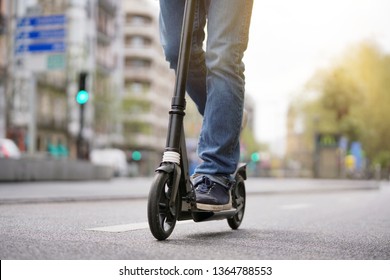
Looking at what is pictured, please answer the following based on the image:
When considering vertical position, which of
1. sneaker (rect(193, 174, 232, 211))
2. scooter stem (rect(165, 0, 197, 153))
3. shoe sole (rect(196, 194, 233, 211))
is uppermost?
scooter stem (rect(165, 0, 197, 153))

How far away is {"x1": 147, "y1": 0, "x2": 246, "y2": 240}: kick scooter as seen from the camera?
361cm

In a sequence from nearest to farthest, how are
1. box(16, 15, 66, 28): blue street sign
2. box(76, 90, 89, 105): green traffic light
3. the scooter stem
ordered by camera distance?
the scooter stem < box(76, 90, 89, 105): green traffic light < box(16, 15, 66, 28): blue street sign

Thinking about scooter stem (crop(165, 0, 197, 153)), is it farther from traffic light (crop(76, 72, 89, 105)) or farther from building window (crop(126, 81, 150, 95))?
building window (crop(126, 81, 150, 95))

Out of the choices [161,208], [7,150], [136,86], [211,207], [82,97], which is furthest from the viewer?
[136,86]

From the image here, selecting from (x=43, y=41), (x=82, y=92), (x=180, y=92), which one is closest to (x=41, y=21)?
(x=43, y=41)

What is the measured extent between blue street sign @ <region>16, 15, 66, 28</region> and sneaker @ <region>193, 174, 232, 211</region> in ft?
63.7

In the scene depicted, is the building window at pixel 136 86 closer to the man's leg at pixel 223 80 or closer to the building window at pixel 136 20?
the building window at pixel 136 20

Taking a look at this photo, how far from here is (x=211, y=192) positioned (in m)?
4.13

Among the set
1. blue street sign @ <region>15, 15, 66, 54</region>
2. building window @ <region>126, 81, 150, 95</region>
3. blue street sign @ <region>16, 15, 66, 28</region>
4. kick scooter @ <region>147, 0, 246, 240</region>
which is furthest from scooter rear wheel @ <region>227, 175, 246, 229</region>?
building window @ <region>126, 81, 150, 95</region>

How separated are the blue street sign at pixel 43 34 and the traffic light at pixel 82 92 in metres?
2.35

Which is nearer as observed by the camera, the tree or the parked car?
the parked car

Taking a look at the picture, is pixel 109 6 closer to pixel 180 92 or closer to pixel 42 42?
pixel 42 42

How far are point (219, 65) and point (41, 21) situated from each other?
787 inches

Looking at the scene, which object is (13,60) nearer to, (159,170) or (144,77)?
(159,170)
